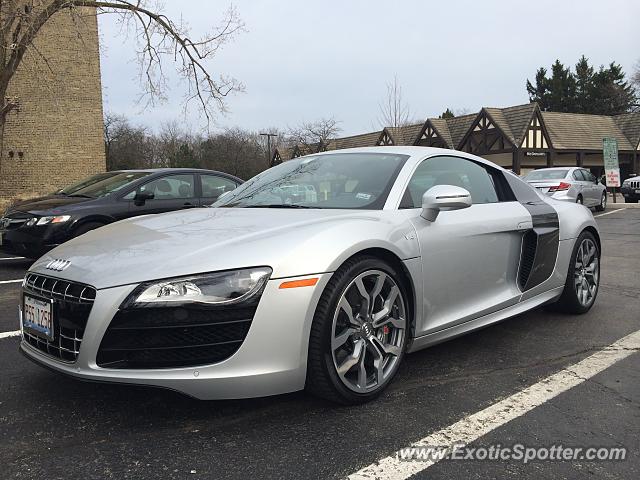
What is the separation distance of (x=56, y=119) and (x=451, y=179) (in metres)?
19.8

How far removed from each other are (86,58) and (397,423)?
21.5m

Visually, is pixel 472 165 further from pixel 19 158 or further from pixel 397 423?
pixel 19 158

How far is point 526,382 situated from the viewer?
2996 mm

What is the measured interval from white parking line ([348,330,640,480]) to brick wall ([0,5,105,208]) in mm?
19541

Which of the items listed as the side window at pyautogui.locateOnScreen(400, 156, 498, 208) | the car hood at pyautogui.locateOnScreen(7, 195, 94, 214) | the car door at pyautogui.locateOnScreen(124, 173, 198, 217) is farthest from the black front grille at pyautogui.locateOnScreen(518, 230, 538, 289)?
the car hood at pyautogui.locateOnScreen(7, 195, 94, 214)

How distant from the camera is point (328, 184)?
11.2 ft

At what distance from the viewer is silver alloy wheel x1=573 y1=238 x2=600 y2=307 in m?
4.39

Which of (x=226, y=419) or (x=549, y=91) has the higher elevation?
(x=549, y=91)

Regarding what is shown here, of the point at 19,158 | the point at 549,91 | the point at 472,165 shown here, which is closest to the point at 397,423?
the point at 472,165

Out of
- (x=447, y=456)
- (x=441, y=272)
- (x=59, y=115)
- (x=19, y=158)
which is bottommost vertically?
(x=447, y=456)

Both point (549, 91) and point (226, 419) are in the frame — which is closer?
point (226, 419)

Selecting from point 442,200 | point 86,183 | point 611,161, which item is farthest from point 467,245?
point 611,161

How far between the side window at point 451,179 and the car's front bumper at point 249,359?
1089 mm

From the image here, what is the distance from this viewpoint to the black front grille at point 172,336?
226 centimetres
